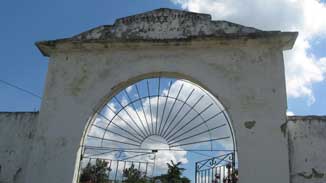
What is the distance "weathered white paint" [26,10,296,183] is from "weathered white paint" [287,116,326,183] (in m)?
0.21

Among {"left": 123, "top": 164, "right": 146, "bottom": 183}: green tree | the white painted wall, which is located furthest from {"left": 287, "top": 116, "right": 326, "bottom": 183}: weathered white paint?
{"left": 123, "top": 164, "right": 146, "bottom": 183}: green tree

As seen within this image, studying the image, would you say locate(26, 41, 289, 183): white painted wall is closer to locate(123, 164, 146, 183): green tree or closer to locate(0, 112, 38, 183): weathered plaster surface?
locate(0, 112, 38, 183): weathered plaster surface

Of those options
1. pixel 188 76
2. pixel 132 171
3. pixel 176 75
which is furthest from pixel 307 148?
pixel 132 171

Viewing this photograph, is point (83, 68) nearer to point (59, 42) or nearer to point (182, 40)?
point (59, 42)

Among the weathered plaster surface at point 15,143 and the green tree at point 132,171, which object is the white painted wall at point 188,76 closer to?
the weathered plaster surface at point 15,143

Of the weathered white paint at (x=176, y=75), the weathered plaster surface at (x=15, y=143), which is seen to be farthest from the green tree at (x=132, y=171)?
the weathered plaster surface at (x=15, y=143)

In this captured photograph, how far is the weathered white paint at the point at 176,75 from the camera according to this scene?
543 cm

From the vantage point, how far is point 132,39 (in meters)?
6.37

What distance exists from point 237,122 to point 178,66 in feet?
5.04

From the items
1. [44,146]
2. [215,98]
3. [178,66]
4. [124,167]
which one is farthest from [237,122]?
[44,146]

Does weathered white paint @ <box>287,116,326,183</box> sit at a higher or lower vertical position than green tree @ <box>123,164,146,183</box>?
higher

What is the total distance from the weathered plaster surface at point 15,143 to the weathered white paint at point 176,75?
0.32 m

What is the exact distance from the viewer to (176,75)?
20.5ft

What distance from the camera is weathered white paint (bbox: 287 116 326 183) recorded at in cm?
515
